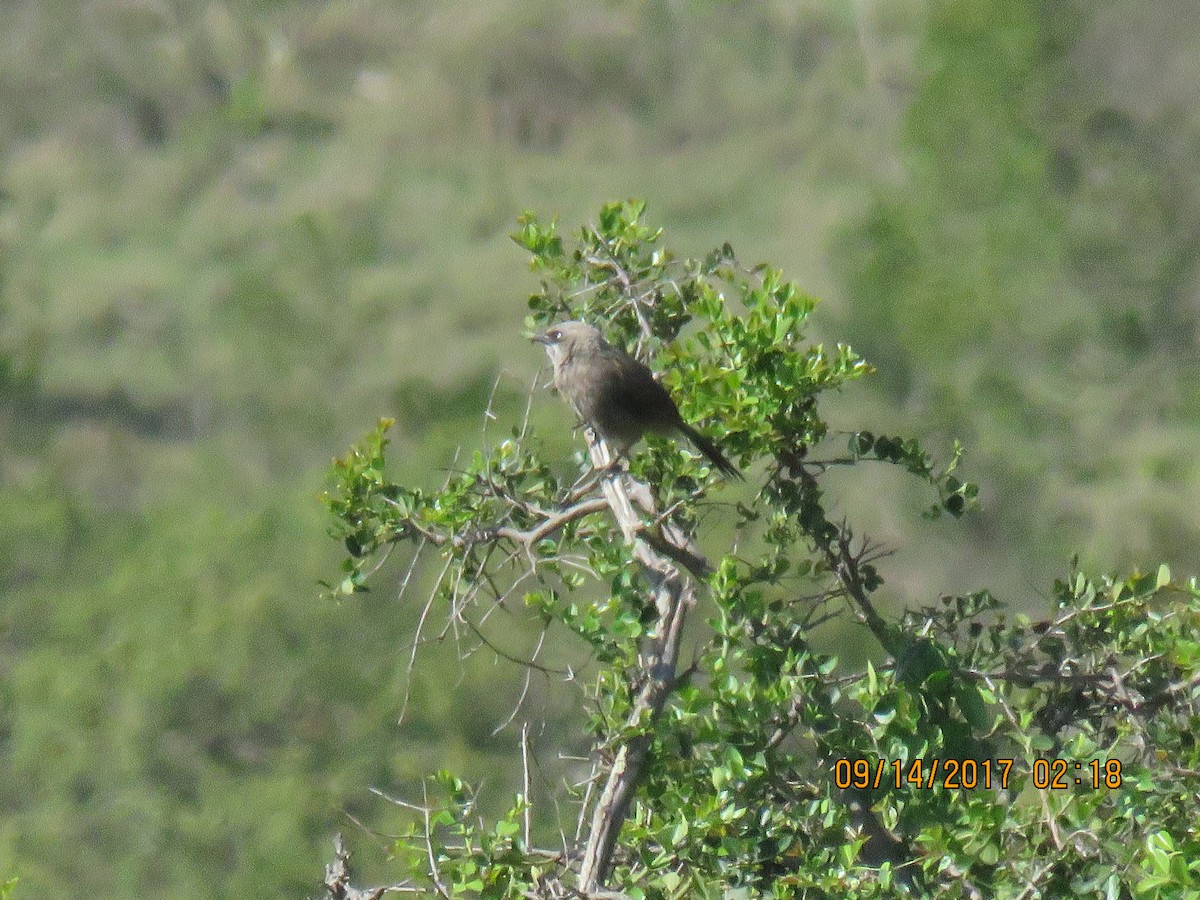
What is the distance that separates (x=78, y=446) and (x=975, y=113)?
11793 millimetres

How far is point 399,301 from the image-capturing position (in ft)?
69.7

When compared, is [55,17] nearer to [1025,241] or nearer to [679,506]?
Answer: [1025,241]

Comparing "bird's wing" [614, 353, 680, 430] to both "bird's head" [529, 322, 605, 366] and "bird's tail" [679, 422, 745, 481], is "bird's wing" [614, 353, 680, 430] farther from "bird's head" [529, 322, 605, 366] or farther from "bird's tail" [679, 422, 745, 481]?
"bird's tail" [679, 422, 745, 481]

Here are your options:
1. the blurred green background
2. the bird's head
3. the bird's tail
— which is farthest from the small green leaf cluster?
the blurred green background

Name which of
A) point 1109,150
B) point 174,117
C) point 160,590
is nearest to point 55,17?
point 174,117

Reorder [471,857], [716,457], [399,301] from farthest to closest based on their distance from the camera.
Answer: [399,301]
[716,457]
[471,857]

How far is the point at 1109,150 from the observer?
1619cm

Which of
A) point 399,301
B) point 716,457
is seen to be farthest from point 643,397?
point 399,301

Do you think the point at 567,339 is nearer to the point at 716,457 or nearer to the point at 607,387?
the point at 607,387

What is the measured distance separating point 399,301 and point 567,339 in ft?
55.4
